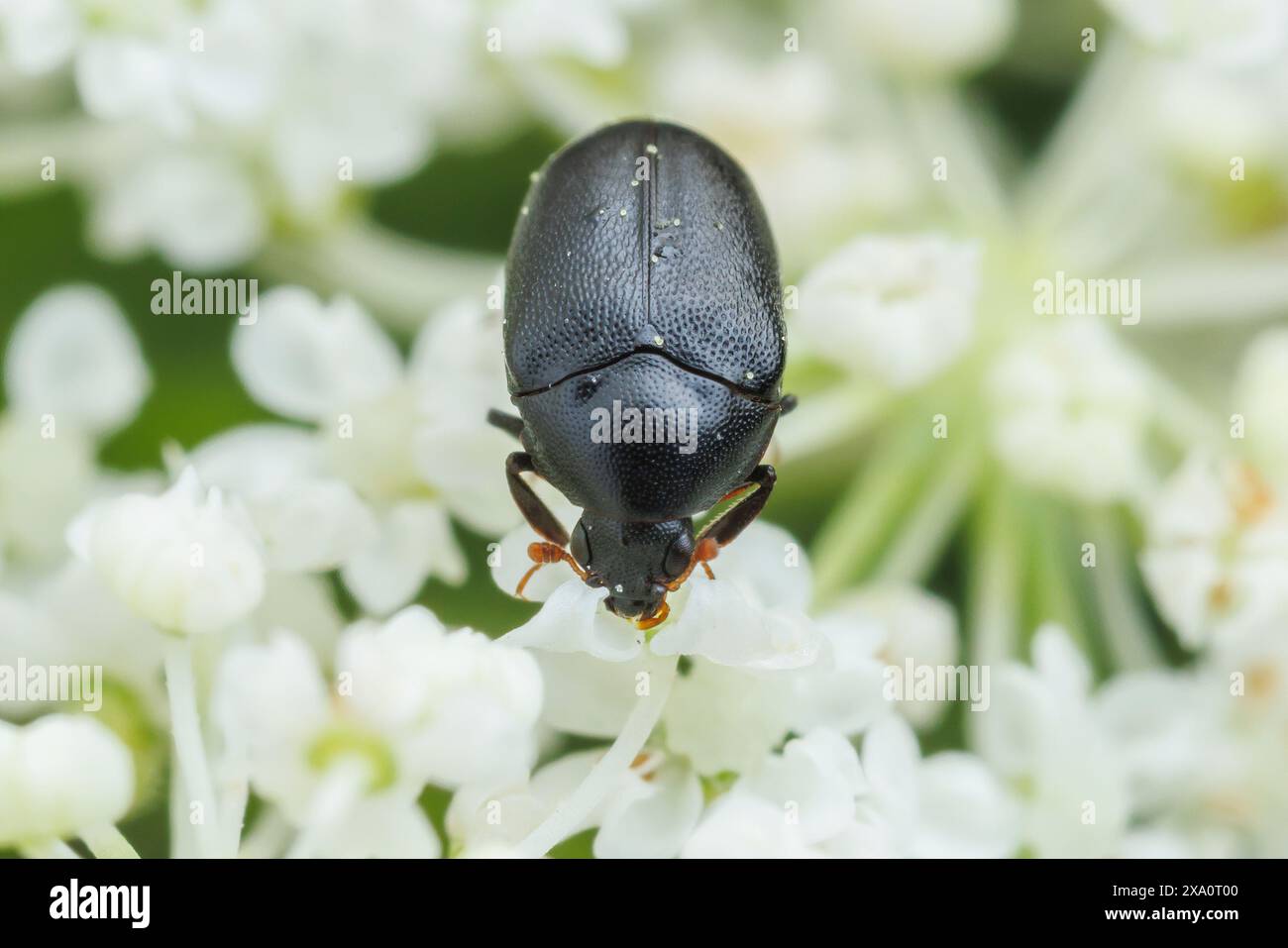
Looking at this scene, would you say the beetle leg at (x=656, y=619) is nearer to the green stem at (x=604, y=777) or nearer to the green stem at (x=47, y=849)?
the green stem at (x=604, y=777)

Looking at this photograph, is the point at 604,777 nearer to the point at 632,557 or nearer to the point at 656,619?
the point at 656,619

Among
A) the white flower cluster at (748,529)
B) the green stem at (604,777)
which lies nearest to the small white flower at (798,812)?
the white flower cluster at (748,529)

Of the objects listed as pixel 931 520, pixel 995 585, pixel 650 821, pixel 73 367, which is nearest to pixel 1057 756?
pixel 995 585

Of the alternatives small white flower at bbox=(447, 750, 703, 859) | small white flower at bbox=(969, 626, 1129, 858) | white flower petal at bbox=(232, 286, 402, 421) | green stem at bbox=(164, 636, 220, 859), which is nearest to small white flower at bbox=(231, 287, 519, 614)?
white flower petal at bbox=(232, 286, 402, 421)

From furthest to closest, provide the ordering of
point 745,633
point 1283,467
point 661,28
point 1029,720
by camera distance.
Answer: point 661,28
point 1283,467
point 1029,720
point 745,633
